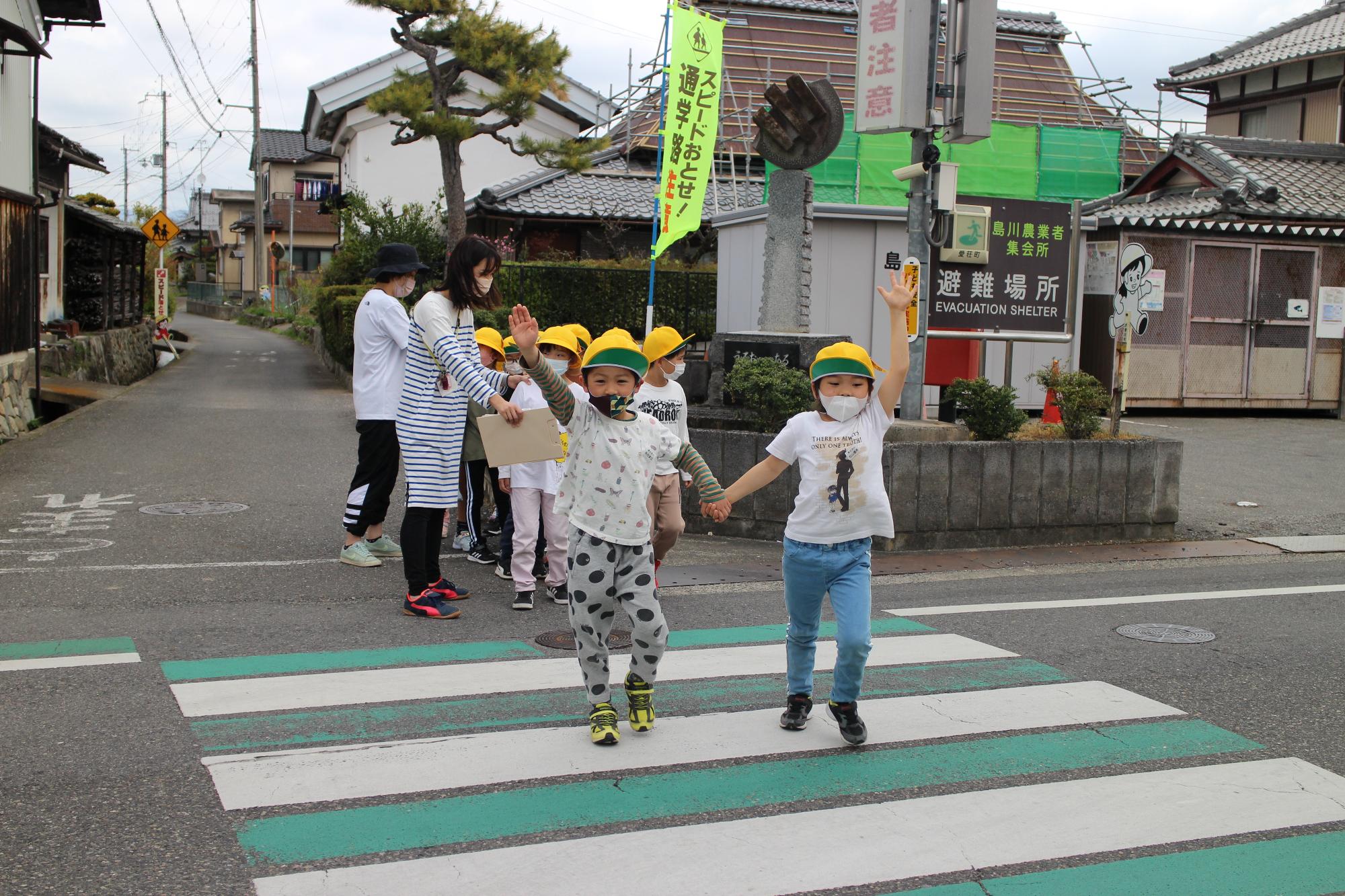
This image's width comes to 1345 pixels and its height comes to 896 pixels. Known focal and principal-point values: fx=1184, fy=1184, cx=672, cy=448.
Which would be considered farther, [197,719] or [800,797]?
[197,719]

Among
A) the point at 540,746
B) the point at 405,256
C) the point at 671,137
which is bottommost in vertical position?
the point at 540,746

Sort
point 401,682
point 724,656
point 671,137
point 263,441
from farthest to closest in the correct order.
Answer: point 263,441
point 671,137
point 724,656
point 401,682

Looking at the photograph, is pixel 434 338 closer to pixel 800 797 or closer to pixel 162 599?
pixel 162 599

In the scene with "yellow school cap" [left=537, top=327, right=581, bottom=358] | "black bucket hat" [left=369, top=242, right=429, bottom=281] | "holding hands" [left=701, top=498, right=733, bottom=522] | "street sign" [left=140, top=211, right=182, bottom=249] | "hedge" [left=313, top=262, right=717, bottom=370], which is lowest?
"holding hands" [left=701, top=498, right=733, bottom=522]

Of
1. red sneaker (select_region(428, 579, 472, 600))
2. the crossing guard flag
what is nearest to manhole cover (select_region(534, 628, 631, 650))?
red sneaker (select_region(428, 579, 472, 600))

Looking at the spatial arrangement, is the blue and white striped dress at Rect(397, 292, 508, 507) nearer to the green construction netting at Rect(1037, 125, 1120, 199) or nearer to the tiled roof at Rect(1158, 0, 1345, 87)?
the green construction netting at Rect(1037, 125, 1120, 199)

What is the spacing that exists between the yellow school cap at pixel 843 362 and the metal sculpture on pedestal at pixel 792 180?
7113mm

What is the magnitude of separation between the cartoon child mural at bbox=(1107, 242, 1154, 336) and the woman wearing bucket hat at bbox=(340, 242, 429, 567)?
6369 millimetres

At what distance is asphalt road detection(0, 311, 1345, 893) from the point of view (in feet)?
12.1

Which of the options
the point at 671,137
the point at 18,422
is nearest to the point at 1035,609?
the point at 671,137

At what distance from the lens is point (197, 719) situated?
15.7ft

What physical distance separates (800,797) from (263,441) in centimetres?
1110

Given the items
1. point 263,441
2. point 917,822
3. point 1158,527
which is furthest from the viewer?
point 263,441

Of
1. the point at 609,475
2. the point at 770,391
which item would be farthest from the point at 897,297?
the point at 770,391
